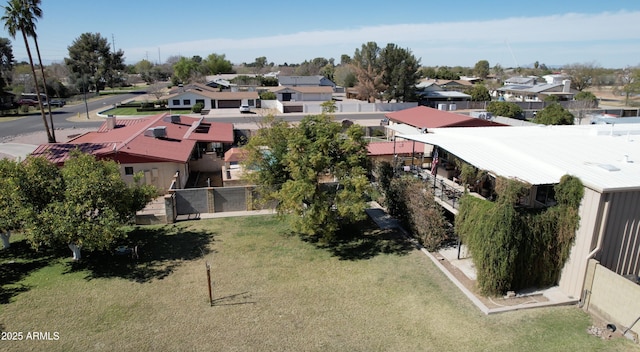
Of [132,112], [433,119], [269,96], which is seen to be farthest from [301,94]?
[433,119]

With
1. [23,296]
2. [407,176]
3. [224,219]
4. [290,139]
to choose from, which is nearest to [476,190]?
[407,176]

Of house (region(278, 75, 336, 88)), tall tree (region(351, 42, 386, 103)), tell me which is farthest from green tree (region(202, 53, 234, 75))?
tall tree (region(351, 42, 386, 103))

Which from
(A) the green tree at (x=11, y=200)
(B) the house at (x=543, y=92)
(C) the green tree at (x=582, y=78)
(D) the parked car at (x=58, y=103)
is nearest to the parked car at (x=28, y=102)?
(D) the parked car at (x=58, y=103)

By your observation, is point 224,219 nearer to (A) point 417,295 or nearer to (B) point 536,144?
(A) point 417,295

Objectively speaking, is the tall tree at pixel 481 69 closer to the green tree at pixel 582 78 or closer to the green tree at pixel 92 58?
the green tree at pixel 582 78

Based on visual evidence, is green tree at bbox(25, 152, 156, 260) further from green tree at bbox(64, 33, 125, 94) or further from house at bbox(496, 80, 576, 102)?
green tree at bbox(64, 33, 125, 94)

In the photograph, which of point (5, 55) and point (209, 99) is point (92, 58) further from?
point (209, 99)

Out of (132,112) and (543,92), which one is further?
(543,92)
